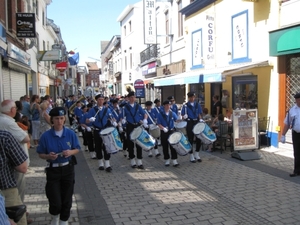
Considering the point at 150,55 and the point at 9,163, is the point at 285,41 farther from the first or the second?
the point at 150,55

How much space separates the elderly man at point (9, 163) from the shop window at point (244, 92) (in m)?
9.20

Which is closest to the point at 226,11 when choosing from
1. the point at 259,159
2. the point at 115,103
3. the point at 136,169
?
the point at 115,103

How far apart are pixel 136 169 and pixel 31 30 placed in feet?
30.5

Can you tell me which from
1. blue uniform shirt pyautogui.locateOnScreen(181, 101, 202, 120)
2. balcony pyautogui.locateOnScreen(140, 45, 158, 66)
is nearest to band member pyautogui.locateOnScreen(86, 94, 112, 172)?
blue uniform shirt pyautogui.locateOnScreen(181, 101, 202, 120)


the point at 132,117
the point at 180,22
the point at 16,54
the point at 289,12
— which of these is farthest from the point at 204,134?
the point at 180,22

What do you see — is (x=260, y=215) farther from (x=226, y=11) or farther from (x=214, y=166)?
(x=226, y=11)

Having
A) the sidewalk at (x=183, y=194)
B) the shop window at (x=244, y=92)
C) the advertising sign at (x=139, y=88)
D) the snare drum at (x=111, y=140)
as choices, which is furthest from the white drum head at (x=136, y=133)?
the advertising sign at (x=139, y=88)

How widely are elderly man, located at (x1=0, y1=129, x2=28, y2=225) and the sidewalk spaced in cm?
159

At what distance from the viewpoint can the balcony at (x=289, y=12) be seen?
28.8ft

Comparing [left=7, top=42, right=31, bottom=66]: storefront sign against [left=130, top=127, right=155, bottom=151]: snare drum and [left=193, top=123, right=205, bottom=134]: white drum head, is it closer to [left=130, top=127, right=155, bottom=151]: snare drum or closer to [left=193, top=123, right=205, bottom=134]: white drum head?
[left=130, top=127, right=155, bottom=151]: snare drum

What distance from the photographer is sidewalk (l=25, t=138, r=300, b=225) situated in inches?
192

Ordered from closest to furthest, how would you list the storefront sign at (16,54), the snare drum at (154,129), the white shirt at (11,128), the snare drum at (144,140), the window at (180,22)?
the white shirt at (11,128) → the snare drum at (144,140) → the snare drum at (154,129) → the storefront sign at (16,54) → the window at (180,22)

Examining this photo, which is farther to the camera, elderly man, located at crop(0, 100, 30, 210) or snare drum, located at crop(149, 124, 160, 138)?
snare drum, located at crop(149, 124, 160, 138)

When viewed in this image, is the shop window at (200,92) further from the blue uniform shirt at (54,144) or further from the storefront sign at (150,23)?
the blue uniform shirt at (54,144)
